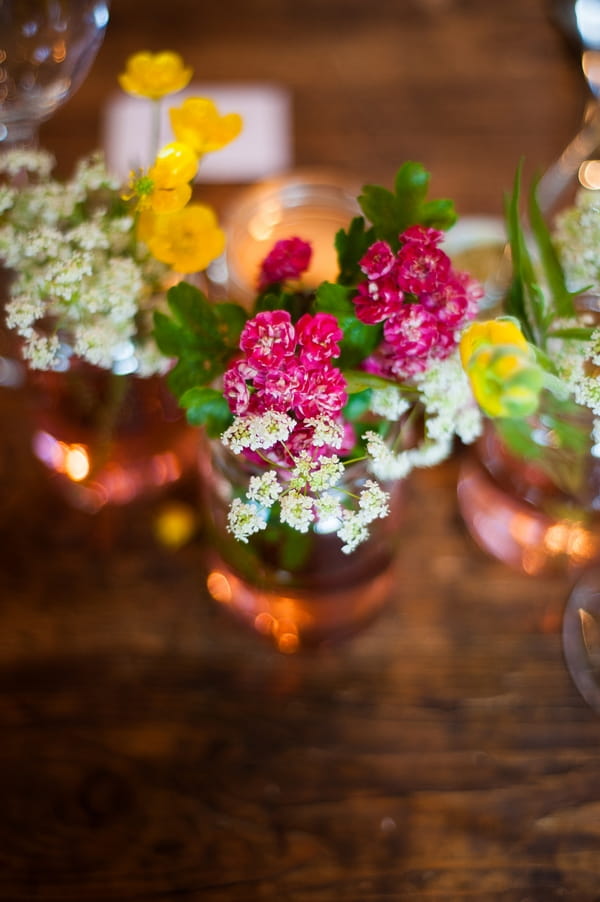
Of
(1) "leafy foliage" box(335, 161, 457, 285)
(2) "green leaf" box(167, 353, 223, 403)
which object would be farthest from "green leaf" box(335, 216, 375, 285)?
(2) "green leaf" box(167, 353, 223, 403)

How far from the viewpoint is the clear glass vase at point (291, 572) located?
559mm

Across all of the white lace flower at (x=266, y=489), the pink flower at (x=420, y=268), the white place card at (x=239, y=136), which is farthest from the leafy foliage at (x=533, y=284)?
the white place card at (x=239, y=136)

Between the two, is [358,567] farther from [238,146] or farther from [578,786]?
[238,146]

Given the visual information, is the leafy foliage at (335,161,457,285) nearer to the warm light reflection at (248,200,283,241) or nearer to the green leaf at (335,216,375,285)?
the green leaf at (335,216,375,285)

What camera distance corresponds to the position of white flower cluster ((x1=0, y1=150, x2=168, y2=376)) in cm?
48

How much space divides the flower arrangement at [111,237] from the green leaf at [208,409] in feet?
0.24

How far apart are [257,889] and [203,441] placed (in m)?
0.32

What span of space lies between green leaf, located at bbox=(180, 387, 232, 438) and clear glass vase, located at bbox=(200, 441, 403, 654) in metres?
0.04

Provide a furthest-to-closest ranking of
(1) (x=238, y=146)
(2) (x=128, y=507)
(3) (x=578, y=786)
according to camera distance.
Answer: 1. (1) (x=238, y=146)
2. (2) (x=128, y=507)
3. (3) (x=578, y=786)

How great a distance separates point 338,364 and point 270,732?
0.32 m

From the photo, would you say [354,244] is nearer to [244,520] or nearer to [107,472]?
[244,520]

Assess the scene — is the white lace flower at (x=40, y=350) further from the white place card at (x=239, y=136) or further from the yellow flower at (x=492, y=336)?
the white place card at (x=239, y=136)

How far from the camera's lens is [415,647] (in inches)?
25.9

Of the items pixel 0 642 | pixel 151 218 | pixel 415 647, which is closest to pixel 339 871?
pixel 415 647
